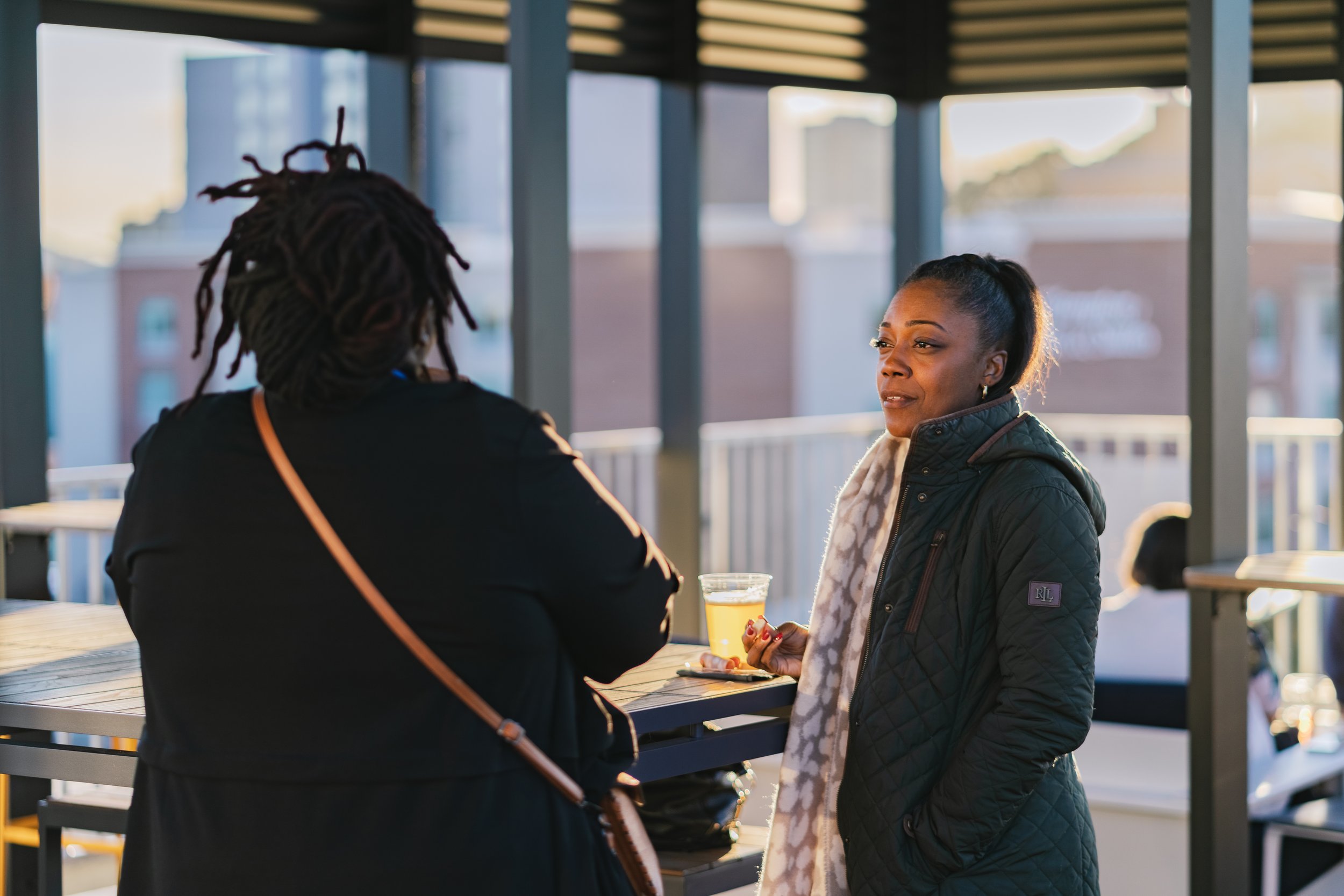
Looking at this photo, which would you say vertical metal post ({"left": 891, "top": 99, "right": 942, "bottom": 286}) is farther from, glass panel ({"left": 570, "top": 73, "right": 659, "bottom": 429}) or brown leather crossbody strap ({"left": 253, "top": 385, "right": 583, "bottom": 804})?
glass panel ({"left": 570, "top": 73, "right": 659, "bottom": 429})

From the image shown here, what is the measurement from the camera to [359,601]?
4.00ft

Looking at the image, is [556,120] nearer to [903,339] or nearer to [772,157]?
[903,339]

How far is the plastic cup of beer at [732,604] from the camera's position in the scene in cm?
196

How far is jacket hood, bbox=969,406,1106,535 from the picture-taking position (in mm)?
1773

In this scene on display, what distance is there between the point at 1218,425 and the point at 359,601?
2.18 m

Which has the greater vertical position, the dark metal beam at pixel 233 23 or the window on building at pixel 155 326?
the window on building at pixel 155 326

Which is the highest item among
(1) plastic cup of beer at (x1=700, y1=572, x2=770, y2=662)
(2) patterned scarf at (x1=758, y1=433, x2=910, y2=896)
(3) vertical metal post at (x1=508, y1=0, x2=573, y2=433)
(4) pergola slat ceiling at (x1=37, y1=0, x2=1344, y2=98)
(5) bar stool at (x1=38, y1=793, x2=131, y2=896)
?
(4) pergola slat ceiling at (x1=37, y1=0, x2=1344, y2=98)

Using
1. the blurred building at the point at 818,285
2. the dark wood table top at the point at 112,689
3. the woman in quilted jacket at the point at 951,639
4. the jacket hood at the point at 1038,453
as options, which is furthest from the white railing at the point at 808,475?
the blurred building at the point at 818,285

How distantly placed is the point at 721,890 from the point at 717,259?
74.4ft

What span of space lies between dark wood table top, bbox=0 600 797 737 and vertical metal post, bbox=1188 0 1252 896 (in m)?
1.22

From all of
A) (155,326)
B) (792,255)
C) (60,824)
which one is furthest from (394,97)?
(155,326)

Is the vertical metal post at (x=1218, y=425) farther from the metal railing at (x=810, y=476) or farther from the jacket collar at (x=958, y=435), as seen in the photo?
the metal railing at (x=810, y=476)

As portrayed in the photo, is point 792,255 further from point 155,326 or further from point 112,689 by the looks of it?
point 112,689

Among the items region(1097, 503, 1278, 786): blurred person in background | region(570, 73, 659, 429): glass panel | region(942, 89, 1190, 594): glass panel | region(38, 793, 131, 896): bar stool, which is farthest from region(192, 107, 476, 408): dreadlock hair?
region(570, 73, 659, 429): glass panel
